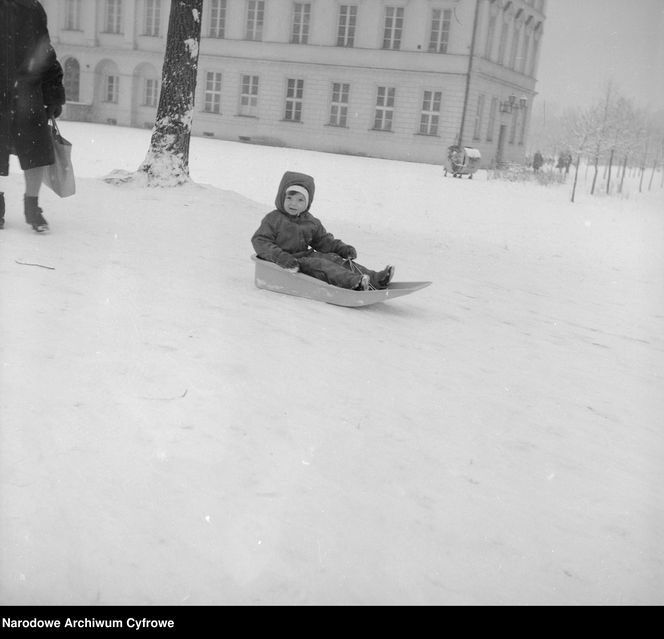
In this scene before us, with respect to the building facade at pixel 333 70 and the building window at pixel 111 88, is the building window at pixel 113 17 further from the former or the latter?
the building window at pixel 111 88

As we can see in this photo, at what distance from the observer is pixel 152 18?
36.8 meters

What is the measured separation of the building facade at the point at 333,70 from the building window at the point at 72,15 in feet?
0.25

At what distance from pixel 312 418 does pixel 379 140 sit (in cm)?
2990

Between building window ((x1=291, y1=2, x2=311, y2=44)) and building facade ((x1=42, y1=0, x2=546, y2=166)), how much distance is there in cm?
5

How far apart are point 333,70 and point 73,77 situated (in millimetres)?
14347

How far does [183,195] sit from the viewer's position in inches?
379

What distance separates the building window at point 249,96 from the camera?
34750 millimetres

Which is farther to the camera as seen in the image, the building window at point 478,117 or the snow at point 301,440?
the building window at point 478,117

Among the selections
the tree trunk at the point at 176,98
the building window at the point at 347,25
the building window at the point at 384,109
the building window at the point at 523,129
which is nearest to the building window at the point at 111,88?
the building window at the point at 347,25

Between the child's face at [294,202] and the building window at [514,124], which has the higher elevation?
the building window at [514,124]

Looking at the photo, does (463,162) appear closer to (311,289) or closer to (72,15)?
(311,289)

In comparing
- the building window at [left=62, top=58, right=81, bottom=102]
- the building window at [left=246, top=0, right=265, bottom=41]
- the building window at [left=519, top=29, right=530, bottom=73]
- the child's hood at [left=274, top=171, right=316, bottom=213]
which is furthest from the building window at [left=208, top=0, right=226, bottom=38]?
the child's hood at [left=274, top=171, right=316, bottom=213]

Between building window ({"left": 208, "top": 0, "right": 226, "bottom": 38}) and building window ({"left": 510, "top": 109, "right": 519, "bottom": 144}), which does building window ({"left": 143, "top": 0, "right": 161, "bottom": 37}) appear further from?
building window ({"left": 510, "top": 109, "right": 519, "bottom": 144})
